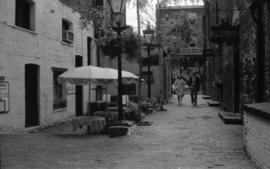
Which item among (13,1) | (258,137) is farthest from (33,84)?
(258,137)

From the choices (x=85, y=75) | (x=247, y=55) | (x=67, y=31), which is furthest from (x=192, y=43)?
(x=85, y=75)

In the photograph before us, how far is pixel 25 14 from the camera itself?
15.4 m

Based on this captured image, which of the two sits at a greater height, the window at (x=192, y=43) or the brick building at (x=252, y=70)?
the window at (x=192, y=43)

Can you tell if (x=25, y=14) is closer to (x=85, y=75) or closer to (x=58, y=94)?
(x=85, y=75)

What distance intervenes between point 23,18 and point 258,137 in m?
10.8

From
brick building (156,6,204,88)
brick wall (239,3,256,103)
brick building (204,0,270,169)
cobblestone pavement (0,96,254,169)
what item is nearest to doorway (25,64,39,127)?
cobblestone pavement (0,96,254,169)

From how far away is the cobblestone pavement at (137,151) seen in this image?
24.9 ft

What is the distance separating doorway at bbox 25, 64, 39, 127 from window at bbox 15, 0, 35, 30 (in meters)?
1.47

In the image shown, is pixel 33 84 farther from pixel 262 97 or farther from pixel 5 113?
pixel 262 97

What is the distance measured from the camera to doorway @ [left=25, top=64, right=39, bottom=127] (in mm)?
15500

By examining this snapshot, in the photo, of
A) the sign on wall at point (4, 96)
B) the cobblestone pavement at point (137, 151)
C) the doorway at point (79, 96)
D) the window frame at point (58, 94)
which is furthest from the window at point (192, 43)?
the sign on wall at point (4, 96)

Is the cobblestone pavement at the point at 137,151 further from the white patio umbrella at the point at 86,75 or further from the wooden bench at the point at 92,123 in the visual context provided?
the white patio umbrella at the point at 86,75

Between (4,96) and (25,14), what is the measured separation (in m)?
3.60

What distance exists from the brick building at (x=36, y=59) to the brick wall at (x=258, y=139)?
317 inches
